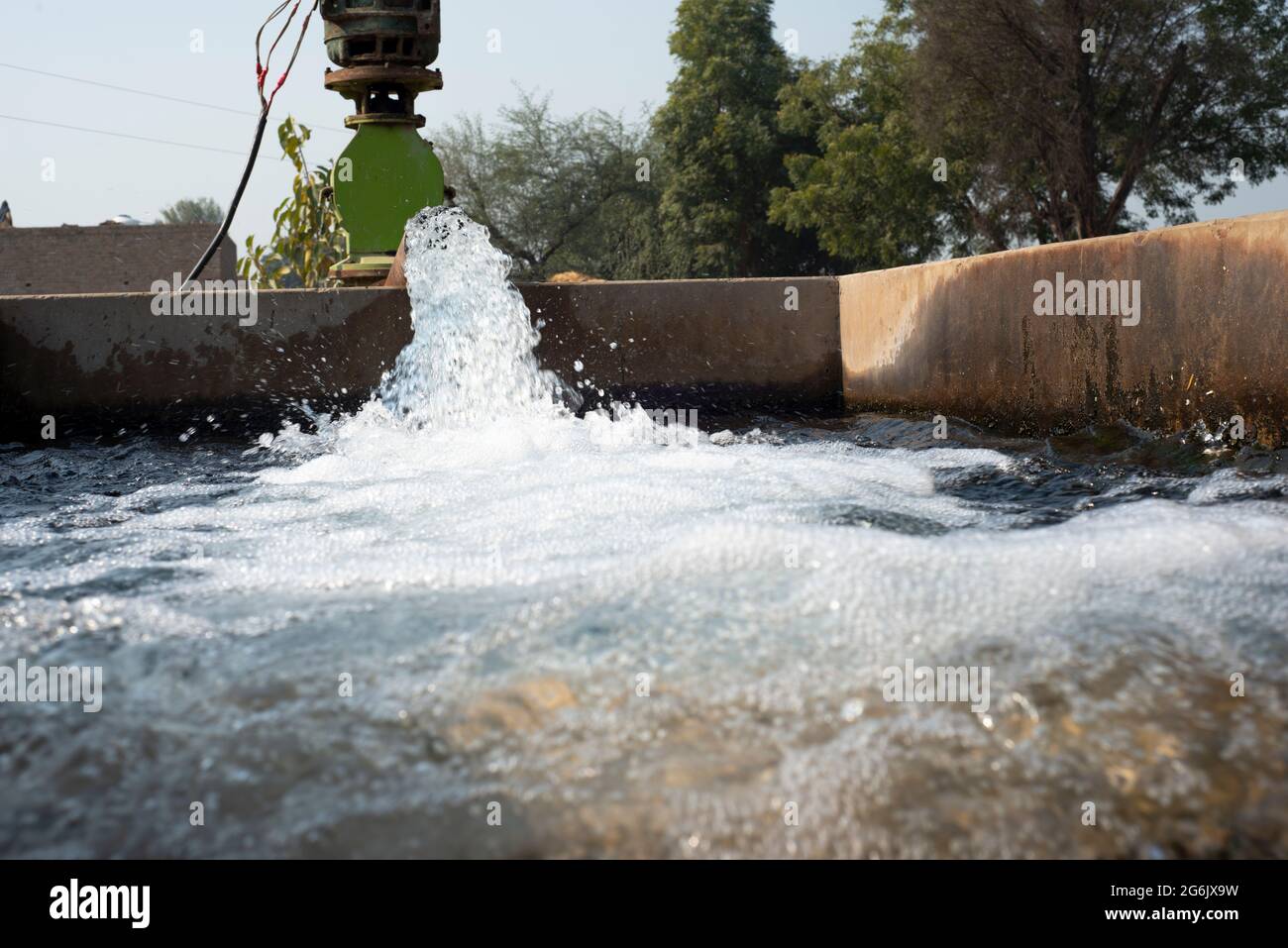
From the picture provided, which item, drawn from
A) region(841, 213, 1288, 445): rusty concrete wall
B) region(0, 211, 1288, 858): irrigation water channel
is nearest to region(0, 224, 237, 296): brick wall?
region(841, 213, 1288, 445): rusty concrete wall

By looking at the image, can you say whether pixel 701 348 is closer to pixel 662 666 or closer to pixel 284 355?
pixel 284 355

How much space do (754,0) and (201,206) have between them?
86669mm

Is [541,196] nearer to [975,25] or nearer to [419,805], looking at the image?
[975,25]

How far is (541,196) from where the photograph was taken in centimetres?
4697

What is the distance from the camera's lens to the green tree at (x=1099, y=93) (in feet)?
83.1

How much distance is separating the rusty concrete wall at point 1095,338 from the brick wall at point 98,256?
1105 inches

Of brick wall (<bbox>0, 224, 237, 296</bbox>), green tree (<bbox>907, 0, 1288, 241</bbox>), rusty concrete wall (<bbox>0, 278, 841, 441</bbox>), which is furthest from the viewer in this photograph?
brick wall (<bbox>0, 224, 237, 296</bbox>)

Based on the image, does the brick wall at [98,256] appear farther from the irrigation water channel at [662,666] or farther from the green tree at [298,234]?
the irrigation water channel at [662,666]

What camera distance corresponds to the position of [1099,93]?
26203 millimetres

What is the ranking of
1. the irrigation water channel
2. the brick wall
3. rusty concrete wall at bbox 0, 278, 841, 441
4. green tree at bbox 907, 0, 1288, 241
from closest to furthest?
1. the irrigation water channel
2. rusty concrete wall at bbox 0, 278, 841, 441
3. green tree at bbox 907, 0, 1288, 241
4. the brick wall

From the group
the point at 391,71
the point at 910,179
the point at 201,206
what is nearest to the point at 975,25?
the point at 910,179

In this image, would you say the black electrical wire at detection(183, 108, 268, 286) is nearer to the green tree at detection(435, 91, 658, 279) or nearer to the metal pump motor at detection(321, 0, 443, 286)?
the metal pump motor at detection(321, 0, 443, 286)

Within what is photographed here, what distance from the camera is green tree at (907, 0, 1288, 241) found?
2533cm

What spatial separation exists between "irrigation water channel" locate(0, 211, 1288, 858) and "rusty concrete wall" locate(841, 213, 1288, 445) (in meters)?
0.27
